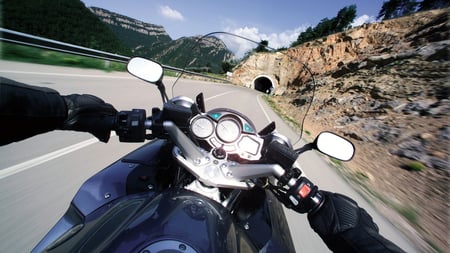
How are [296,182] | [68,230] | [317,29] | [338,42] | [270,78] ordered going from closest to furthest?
1. [68,230]
2. [296,182]
3. [338,42]
4. [270,78]
5. [317,29]

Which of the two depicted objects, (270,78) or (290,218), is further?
(270,78)

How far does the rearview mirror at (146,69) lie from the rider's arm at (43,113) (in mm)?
300

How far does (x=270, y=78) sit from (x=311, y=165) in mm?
46473

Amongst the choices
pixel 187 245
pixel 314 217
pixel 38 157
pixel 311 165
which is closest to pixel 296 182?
pixel 314 217

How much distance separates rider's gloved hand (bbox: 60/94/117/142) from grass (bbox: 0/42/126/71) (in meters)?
8.53

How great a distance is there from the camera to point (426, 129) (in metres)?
7.97

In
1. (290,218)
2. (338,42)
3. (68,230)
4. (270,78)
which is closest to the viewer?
(68,230)

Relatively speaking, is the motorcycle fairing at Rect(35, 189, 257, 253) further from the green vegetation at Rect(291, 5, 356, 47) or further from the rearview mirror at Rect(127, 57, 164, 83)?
the green vegetation at Rect(291, 5, 356, 47)

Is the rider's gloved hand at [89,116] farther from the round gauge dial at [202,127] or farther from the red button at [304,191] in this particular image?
the red button at [304,191]

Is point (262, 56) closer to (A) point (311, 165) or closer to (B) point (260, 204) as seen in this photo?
(A) point (311, 165)

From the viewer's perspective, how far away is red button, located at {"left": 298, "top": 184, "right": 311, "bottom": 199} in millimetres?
1265

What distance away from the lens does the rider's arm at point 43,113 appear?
2.91ft

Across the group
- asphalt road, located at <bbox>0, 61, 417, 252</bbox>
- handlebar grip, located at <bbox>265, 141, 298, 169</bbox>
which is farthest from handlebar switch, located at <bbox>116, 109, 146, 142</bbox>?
asphalt road, located at <bbox>0, 61, 417, 252</bbox>

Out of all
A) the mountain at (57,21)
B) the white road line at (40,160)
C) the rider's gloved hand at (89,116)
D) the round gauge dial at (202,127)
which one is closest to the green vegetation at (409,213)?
the round gauge dial at (202,127)
